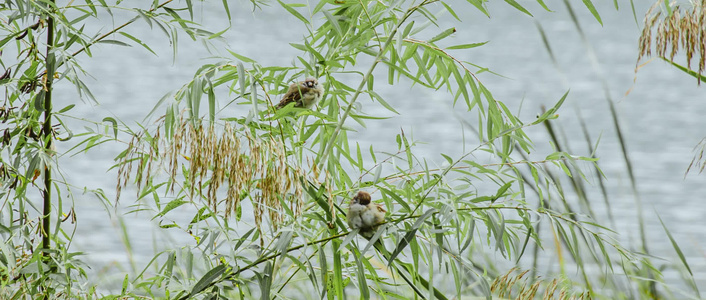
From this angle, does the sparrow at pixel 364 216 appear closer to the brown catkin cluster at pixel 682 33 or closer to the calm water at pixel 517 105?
the brown catkin cluster at pixel 682 33

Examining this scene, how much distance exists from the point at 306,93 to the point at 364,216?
0.20m

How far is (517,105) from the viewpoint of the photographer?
5250 mm

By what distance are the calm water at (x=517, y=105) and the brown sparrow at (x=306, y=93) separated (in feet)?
4.01

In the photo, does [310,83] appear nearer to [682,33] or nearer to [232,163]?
[232,163]

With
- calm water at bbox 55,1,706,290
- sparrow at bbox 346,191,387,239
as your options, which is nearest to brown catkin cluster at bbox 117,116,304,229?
sparrow at bbox 346,191,387,239

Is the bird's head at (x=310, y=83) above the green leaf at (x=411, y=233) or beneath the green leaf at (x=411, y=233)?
above

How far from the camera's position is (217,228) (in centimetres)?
107

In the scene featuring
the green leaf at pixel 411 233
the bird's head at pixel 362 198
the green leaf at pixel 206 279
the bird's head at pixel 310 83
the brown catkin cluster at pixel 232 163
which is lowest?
the green leaf at pixel 206 279

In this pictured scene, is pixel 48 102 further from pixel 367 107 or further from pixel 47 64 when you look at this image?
pixel 367 107

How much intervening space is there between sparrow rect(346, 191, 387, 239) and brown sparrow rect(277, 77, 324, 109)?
0.16 meters

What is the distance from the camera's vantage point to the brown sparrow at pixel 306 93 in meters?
1.12

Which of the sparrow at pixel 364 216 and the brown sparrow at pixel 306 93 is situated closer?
the sparrow at pixel 364 216

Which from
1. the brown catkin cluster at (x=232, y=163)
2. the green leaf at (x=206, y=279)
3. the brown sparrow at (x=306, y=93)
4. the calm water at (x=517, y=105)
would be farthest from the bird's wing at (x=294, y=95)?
the calm water at (x=517, y=105)

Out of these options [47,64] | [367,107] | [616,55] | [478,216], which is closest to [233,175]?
[47,64]
